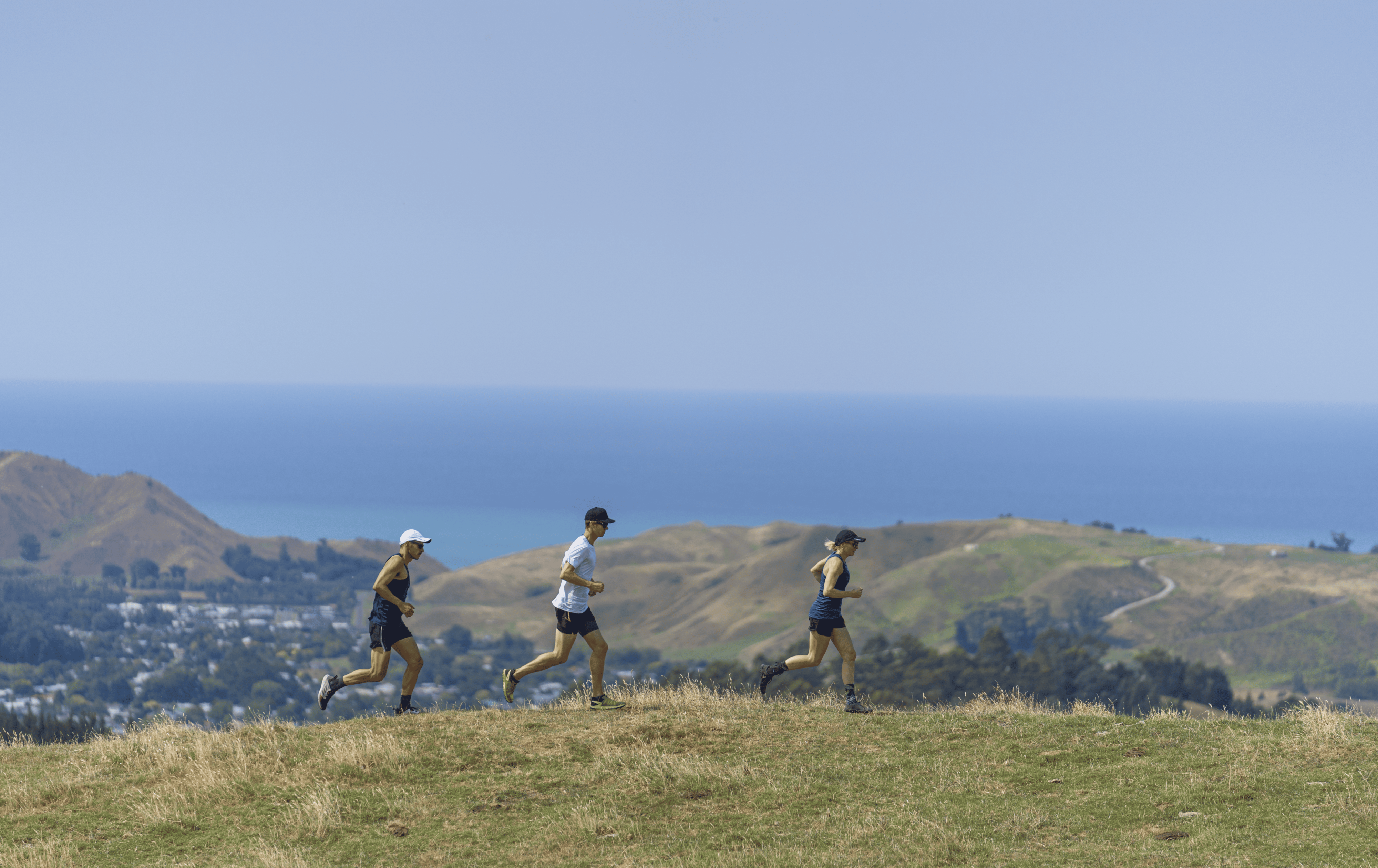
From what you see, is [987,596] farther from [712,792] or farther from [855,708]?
→ [712,792]

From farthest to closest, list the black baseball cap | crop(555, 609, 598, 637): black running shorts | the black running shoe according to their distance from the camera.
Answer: the black running shoe → crop(555, 609, 598, 637): black running shorts → the black baseball cap

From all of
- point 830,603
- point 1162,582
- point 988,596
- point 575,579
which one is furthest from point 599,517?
point 1162,582

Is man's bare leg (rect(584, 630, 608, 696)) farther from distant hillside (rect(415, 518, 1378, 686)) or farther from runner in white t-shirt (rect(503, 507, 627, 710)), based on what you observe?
distant hillside (rect(415, 518, 1378, 686))

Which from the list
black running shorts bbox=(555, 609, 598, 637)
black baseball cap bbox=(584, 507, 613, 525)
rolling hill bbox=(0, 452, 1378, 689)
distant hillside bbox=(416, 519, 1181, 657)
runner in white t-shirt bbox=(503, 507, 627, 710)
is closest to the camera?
black baseball cap bbox=(584, 507, 613, 525)

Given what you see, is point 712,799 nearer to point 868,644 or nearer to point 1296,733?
point 1296,733

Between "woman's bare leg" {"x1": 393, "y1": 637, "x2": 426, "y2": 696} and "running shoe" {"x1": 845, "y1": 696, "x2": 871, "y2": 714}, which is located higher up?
"woman's bare leg" {"x1": 393, "y1": 637, "x2": 426, "y2": 696}

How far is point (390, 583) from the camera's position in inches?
556

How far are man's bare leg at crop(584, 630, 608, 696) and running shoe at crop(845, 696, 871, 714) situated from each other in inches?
121

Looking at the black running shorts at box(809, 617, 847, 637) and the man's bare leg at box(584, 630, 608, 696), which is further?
the black running shorts at box(809, 617, 847, 637)

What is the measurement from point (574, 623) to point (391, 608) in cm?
227

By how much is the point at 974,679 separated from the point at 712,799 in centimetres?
7934

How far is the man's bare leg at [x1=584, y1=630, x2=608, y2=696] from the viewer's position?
14047 mm

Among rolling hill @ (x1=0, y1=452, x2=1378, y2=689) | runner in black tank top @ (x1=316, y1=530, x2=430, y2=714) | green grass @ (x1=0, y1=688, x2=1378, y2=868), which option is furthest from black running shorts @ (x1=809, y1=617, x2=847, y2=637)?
rolling hill @ (x1=0, y1=452, x2=1378, y2=689)

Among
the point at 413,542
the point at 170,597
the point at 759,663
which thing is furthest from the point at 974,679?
the point at 170,597
